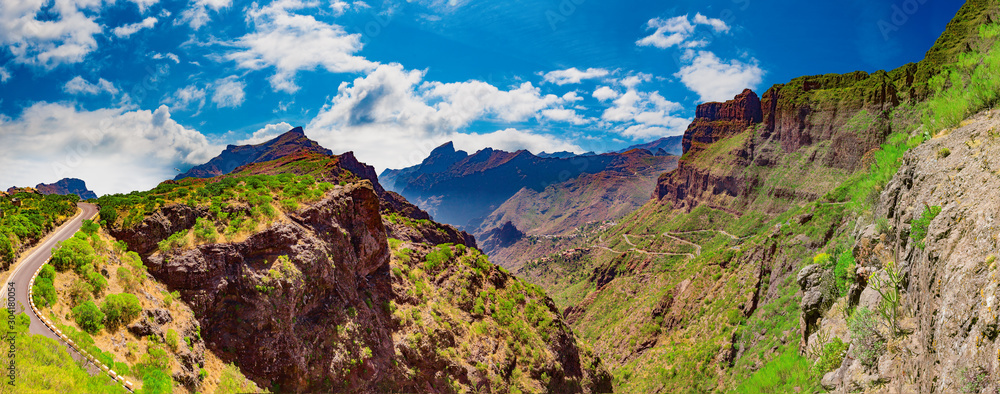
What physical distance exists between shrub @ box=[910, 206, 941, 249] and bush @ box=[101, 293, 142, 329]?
29617 mm

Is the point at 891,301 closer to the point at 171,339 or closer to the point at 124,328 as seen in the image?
the point at 171,339

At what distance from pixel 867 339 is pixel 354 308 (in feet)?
104

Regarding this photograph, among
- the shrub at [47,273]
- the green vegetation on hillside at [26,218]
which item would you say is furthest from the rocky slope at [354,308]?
the shrub at [47,273]

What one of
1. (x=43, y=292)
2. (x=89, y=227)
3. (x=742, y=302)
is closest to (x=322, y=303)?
(x=89, y=227)

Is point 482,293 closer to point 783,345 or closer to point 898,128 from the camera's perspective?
point 783,345

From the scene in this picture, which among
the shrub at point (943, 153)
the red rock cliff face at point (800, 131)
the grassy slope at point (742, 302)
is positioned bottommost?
the grassy slope at point (742, 302)

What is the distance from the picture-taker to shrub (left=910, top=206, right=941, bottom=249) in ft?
37.1

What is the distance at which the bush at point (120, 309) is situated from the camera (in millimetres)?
17078

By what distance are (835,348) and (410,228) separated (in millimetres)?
78106

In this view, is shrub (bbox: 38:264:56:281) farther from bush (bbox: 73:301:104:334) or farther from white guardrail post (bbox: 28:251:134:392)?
bush (bbox: 73:301:104:334)

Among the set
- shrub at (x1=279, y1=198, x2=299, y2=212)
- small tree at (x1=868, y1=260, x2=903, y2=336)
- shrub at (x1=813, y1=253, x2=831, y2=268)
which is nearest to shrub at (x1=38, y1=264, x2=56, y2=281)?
shrub at (x1=279, y1=198, x2=299, y2=212)

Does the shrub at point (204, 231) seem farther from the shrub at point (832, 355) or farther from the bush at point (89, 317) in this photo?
the shrub at point (832, 355)

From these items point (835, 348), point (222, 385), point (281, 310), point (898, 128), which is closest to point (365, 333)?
point (281, 310)

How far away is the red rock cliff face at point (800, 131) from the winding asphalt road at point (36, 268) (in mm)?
141248
